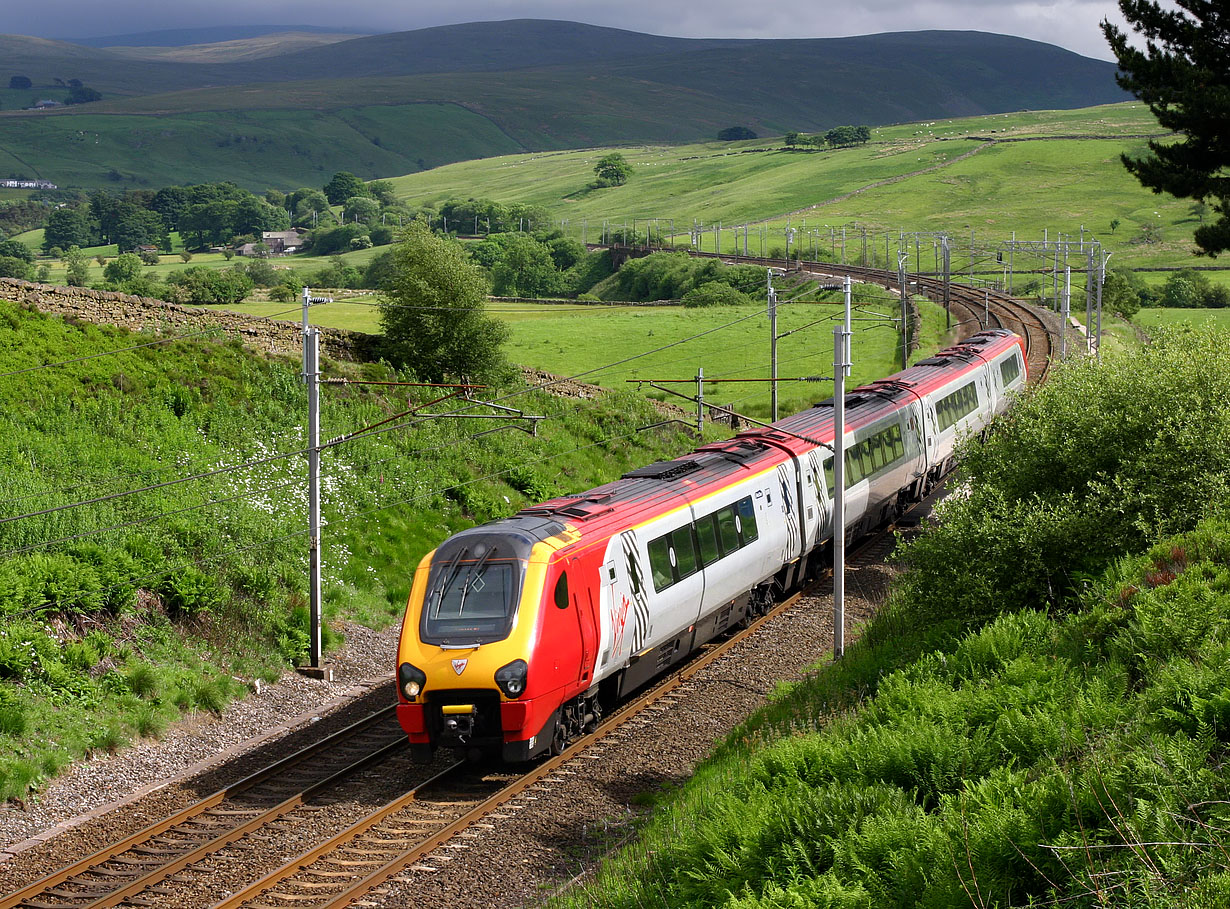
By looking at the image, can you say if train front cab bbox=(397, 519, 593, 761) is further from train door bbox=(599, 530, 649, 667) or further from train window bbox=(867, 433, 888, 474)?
train window bbox=(867, 433, 888, 474)

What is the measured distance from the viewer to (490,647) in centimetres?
1722

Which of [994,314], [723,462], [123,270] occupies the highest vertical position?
[723,462]

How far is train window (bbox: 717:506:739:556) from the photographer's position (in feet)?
76.4

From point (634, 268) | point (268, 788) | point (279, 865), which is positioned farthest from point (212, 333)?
point (634, 268)

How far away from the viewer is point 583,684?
737 inches

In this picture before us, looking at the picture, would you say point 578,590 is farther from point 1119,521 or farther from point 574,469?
point 574,469

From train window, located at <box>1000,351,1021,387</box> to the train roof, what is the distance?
5.17 meters

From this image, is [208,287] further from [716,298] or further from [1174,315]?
[1174,315]

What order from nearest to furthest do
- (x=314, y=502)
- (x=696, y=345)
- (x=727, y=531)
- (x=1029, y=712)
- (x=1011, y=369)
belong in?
1. (x=1029, y=712)
2. (x=727, y=531)
3. (x=314, y=502)
4. (x=1011, y=369)
5. (x=696, y=345)

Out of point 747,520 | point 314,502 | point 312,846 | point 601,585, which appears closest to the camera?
point 312,846

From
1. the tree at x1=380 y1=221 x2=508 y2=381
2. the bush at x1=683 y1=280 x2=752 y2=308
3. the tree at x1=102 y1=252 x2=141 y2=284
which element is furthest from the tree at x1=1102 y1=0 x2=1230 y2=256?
the tree at x1=102 y1=252 x2=141 y2=284

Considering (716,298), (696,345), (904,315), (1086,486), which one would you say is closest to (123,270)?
(716,298)

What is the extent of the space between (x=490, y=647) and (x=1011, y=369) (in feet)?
111

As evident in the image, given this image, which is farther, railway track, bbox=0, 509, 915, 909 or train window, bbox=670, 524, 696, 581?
train window, bbox=670, 524, 696, 581
